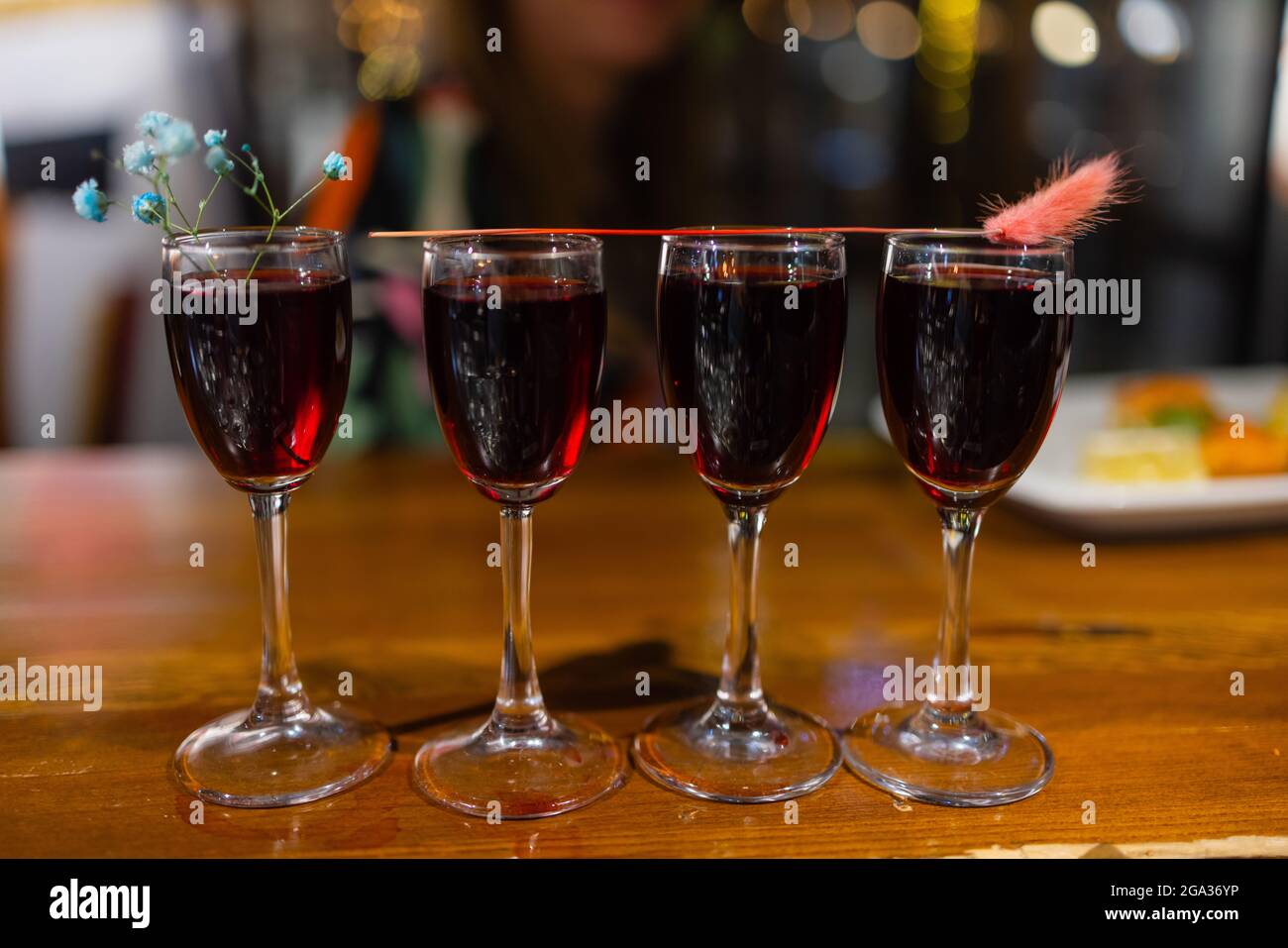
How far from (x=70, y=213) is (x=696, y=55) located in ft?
6.88

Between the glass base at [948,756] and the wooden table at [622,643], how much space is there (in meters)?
0.02

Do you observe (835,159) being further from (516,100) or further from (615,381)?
(615,381)

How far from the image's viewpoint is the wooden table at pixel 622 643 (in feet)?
2.03

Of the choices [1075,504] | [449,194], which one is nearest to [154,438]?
[449,194]

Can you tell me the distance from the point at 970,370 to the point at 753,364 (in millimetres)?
133

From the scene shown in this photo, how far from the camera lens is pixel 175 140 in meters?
0.58

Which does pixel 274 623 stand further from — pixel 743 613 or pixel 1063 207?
pixel 1063 207

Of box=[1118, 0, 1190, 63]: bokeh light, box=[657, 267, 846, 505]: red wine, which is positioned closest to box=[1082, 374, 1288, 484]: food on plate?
box=[657, 267, 846, 505]: red wine

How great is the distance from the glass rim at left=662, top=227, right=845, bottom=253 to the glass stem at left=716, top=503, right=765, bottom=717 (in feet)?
0.56

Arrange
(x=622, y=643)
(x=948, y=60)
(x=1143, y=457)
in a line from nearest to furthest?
1. (x=622, y=643)
2. (x=1143, y=457)
3. (x=948, y=60)

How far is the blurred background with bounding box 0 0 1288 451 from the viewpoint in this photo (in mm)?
3143

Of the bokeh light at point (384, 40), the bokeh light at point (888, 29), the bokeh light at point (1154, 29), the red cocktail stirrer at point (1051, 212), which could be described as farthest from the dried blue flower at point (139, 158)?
the bokeh light at point (1154, 29)

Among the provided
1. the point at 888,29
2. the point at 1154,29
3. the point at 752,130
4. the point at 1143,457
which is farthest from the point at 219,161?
the point at 1154,29

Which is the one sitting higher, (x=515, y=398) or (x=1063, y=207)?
(x=1063, y=207)
